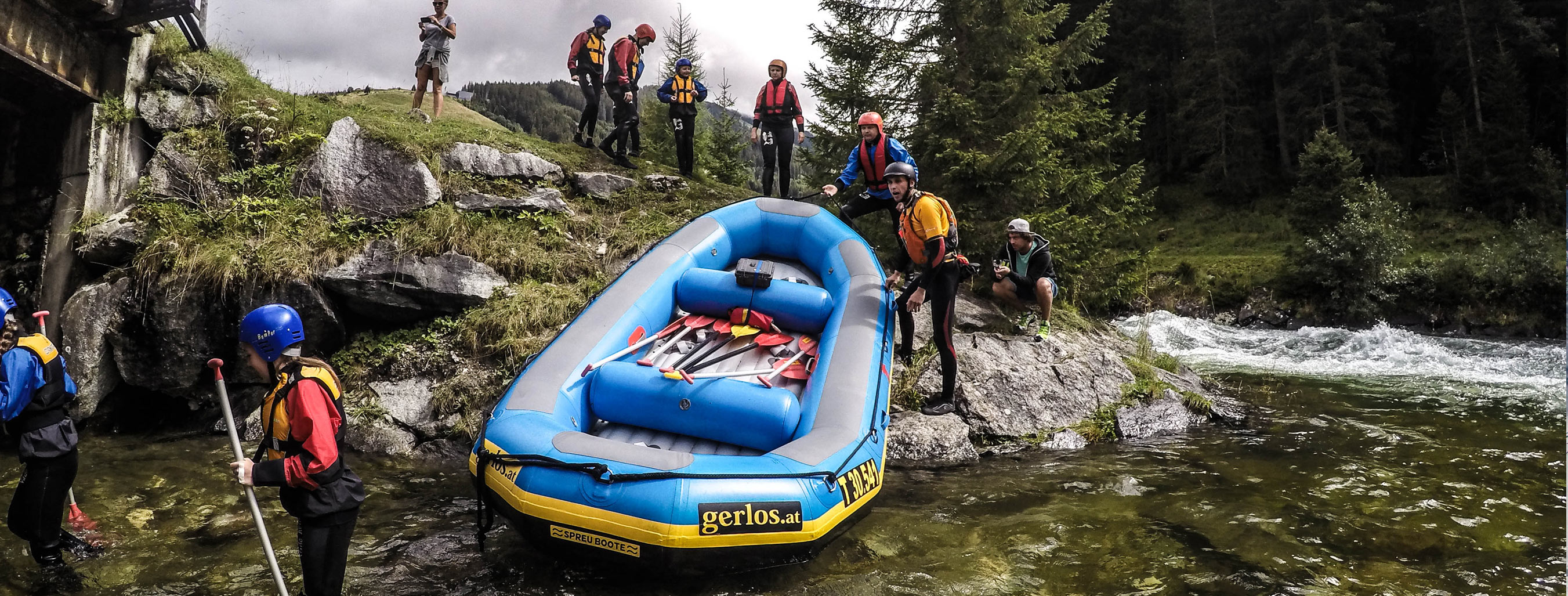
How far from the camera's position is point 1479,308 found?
15914 mm

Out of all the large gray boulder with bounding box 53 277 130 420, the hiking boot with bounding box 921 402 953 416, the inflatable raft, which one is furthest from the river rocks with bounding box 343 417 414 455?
the hiking boot with bounding box 921 402 953 416

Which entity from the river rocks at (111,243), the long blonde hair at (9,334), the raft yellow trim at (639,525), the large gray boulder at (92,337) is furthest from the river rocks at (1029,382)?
the river rocks at (111,243)

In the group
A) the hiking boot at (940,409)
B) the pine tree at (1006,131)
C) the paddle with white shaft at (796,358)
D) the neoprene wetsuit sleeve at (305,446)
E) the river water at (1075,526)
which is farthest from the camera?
the pine tree at (1006,131)

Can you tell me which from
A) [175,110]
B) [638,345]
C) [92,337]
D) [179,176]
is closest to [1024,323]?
[638,345]

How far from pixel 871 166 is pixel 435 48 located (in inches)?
231

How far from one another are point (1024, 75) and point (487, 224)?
605cm

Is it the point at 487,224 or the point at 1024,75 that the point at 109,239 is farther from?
the point at 1024,75

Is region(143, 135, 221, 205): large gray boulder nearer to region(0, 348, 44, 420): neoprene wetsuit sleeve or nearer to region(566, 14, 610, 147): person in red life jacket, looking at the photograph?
region(566, 14, 610, 147): person in red life jacket

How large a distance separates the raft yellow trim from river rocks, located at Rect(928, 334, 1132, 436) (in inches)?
117

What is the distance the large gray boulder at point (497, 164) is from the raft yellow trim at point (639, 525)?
5748 millimetres

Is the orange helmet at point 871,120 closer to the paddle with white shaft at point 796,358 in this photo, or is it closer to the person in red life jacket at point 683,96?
the paddle with white shaft at point 796,358

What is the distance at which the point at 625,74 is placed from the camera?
951cm

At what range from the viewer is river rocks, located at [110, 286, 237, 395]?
22.3 feet

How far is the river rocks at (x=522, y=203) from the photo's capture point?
8352 mm
